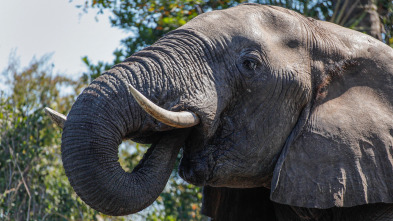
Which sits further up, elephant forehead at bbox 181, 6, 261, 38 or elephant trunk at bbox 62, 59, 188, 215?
elephant forehead at bbox 181, 6, 261, 38

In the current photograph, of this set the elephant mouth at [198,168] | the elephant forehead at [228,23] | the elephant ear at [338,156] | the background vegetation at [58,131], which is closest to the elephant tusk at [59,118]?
the elephant mouth at [198,168]

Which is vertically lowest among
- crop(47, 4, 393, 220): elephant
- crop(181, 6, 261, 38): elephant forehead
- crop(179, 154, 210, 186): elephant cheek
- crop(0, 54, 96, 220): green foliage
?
crop(0, 54, 96, 220): green foliage

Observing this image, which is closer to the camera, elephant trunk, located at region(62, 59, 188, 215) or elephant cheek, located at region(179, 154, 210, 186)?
elephant trunk, located at region(62, 59, 188, 215)

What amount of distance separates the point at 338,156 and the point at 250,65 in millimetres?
648

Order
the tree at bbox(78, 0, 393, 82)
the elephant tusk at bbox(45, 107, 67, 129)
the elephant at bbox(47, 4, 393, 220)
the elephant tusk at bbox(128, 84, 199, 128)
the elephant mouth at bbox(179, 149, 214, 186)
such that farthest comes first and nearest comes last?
the tree at bbox(78, 0, 393, 82), the elephant mouth at bbox(179, 149, 214, 186), the elephant tusk at bbox(45, 107, 67, 129), the elephant at bbox(47, 4, 393, 220), the elephant tusk at bbox(128, 84, 199, 128)

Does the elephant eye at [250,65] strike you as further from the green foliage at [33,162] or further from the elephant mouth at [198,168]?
the green foliage at [33,162]

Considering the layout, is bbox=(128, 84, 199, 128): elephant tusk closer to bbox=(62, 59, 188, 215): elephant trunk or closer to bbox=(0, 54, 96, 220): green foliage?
bbox=(62, 59, 188, 215): elephant trunk

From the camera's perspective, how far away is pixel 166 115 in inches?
125

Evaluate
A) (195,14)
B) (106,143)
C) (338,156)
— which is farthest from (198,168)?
(195,14)

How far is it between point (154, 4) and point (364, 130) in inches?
163

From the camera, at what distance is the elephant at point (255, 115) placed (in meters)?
3.27

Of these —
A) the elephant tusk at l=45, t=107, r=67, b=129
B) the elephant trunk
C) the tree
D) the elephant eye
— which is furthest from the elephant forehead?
the tree

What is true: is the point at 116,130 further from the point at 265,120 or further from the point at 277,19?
the point at 277,19

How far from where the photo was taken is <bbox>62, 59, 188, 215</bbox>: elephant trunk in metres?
3.16
